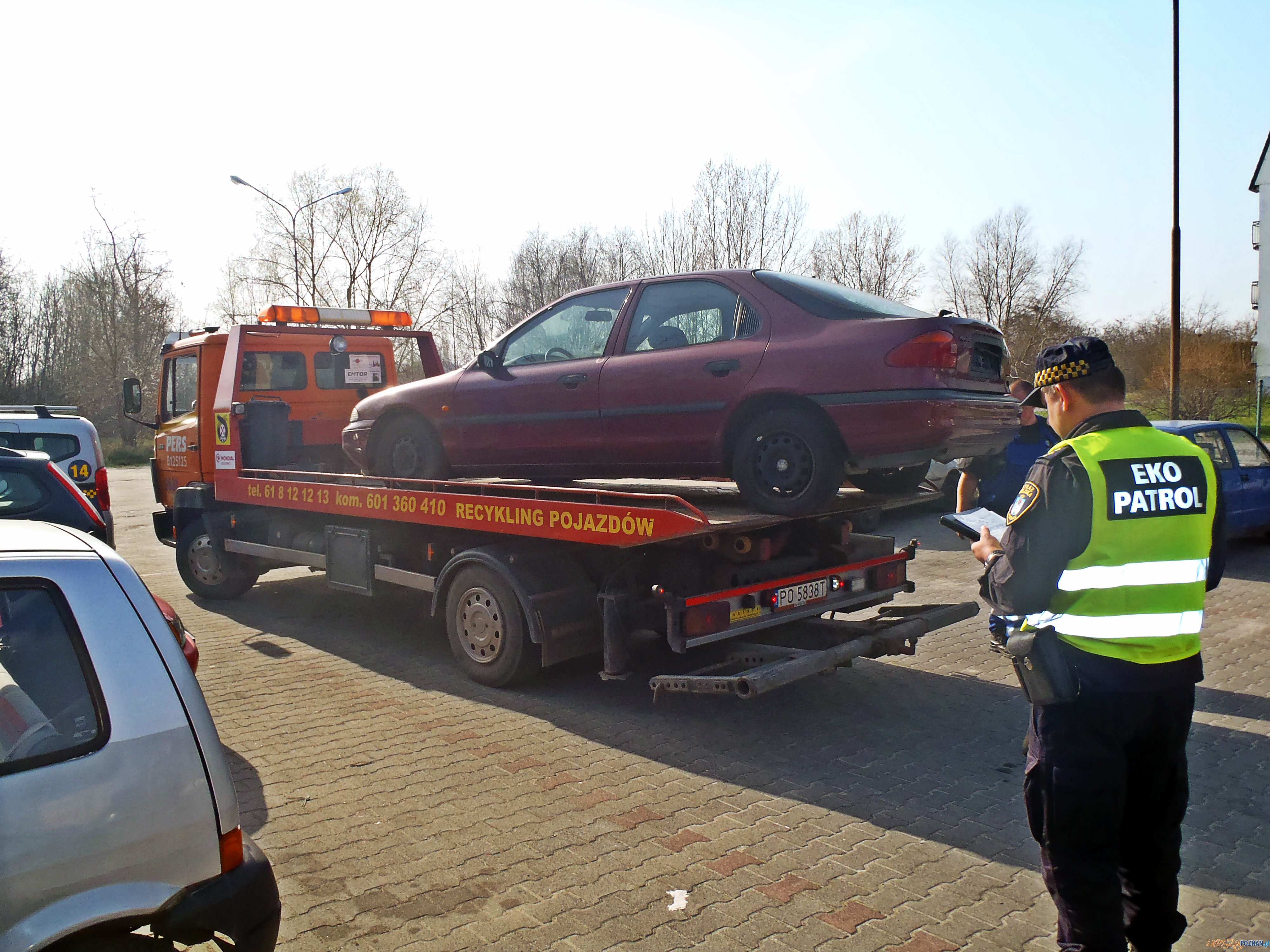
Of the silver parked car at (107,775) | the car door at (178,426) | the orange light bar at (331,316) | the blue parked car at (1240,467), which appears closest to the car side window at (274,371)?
the orange light bar at (331,316)

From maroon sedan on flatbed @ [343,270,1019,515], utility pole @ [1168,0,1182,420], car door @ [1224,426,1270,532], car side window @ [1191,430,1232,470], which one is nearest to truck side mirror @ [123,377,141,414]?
maroon sedan on flatbed @ [343,270,1019,515]

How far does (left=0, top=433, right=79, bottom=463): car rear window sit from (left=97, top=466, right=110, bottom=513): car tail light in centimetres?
35

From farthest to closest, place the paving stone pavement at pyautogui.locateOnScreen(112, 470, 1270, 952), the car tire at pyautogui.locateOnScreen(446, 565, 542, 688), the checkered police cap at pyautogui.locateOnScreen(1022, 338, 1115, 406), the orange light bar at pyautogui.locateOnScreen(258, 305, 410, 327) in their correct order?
the orange light bar at pyautogui.locateOnScreen(258, 305, 410, 327) → the car tire at pyautogui.locateOnScreen(446, 565, 542, 688) → the paving stone pavement at pyautogui.locateOnScreen(112, 470, 1270, 952) → the checkered police cap at pyautogui.locateOnScreen(1022, 338, 1115, 406)

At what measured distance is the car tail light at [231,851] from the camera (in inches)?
86.7

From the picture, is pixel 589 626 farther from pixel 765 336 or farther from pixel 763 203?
pixel 763 203

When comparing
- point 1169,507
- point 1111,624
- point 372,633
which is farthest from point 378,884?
point 372,633

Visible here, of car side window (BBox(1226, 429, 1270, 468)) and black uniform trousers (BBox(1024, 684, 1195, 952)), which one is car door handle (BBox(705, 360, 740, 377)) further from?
car side window (BBox(1226, 429, 1270, 468))

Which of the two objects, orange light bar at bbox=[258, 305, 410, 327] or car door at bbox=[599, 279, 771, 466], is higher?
orange light bar at bbox=[258, 305, 410, 327]

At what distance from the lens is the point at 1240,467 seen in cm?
959

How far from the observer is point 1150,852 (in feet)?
8.37

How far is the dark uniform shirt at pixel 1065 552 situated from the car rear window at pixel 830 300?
2.45m

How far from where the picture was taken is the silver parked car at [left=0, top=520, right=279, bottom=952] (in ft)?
6.40

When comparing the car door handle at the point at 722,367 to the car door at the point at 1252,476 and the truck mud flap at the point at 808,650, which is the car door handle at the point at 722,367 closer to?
the truck mud flap at the point at 808,650

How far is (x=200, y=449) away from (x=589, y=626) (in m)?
5.04
